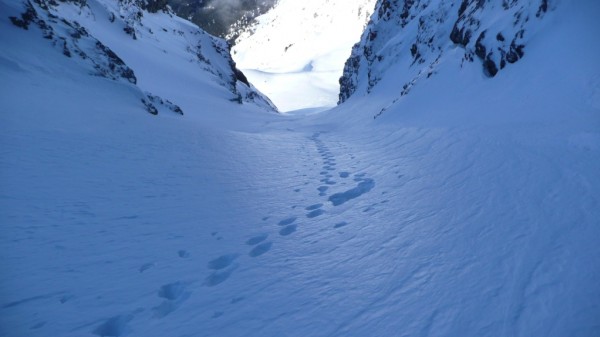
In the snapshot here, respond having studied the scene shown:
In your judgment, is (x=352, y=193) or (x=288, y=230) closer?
(x=288, y=230)

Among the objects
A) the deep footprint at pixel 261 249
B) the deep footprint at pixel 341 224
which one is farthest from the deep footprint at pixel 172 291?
the deep footprint at pixel 341 224

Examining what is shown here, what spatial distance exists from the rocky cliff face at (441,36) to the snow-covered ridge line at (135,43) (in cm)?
915

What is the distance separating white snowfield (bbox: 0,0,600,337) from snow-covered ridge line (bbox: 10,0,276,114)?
1.63 meters

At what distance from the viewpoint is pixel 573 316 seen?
1.96m

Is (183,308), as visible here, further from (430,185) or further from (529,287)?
(430,185)

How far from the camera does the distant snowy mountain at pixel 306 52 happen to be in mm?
66850

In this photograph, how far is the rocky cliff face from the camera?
8219 mm

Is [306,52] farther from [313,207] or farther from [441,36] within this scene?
[313,207]

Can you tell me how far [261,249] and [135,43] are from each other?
77.2ft

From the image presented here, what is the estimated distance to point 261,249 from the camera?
358 cm

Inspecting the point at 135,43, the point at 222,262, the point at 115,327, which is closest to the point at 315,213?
the point at 222,262

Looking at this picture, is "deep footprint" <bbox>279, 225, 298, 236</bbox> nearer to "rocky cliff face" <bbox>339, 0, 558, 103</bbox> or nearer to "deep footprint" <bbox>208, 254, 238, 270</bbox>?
"deep footprint" <bbox>208, 254, 238, 270</bbox>

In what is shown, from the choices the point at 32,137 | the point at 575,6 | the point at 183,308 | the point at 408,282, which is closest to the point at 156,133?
the point at 32,137

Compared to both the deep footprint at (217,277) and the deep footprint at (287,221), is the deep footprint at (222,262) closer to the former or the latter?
the deep footprint at (217,277)
